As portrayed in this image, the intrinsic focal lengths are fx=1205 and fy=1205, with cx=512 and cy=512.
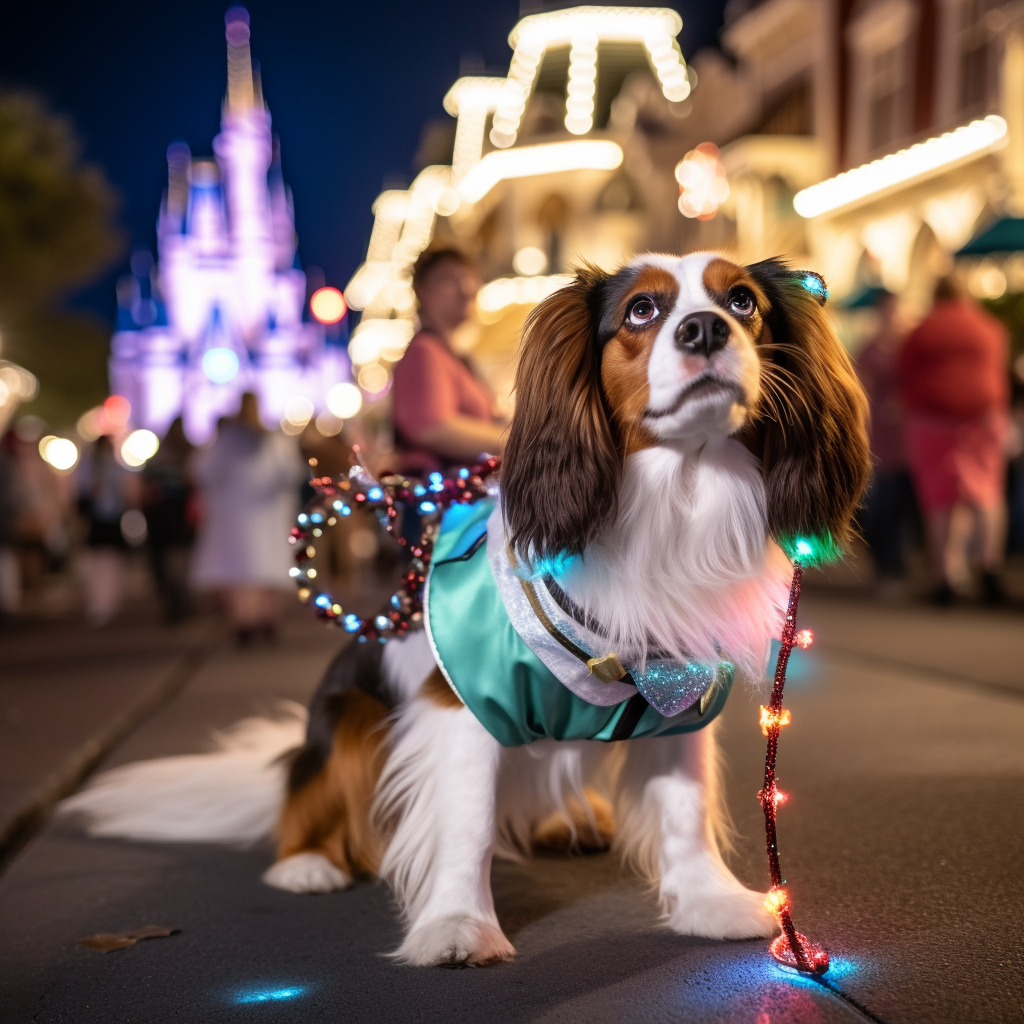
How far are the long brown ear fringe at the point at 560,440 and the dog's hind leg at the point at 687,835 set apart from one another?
2.29 ft

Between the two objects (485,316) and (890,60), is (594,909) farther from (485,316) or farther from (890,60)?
(485,316)

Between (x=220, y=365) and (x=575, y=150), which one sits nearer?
(x=575, y=150)

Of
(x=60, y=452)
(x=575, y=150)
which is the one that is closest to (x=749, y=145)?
(x=575, y=150)

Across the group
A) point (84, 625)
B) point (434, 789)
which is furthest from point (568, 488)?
point (84, 625)

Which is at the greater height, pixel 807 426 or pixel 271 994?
pixel 807 426

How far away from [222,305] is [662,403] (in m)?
109

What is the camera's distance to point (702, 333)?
2404 millimetres

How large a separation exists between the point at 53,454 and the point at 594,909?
39343 millimetres

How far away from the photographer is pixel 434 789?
2920 mm

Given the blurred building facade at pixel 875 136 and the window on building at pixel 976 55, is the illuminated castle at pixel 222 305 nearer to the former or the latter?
the blurred building facade at pixel 875 136

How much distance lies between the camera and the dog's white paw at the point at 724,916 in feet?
9.20

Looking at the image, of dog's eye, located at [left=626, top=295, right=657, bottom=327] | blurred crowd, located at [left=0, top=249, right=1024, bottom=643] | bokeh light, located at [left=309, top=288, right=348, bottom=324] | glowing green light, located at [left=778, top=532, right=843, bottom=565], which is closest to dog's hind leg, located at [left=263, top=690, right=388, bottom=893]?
glowing green light, located at [left=778, top=532, right=843, bottom=565]

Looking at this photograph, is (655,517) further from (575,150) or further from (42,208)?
(575,150)

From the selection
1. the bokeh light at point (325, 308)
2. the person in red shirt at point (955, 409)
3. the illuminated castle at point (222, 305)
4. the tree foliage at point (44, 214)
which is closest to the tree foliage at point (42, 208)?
the tree foliage at point (44, 214)
